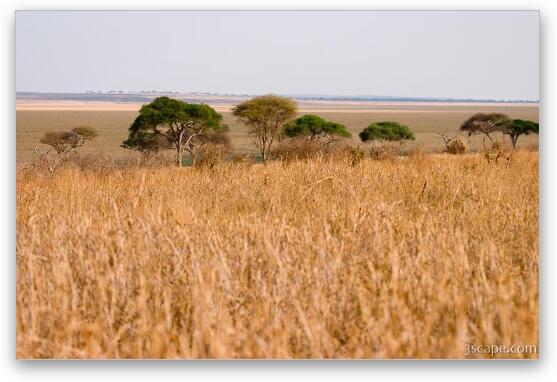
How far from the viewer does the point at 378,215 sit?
4.86 m

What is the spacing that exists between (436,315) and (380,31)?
89.3 inches

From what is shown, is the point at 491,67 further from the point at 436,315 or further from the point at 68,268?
the point at 68,268

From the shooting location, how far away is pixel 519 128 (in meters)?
6.51

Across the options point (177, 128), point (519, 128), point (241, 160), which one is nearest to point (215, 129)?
point (177, 128)

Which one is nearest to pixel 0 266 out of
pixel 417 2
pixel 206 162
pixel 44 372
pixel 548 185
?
pixel 44 372

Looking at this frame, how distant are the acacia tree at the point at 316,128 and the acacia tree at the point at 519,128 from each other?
10088 mm

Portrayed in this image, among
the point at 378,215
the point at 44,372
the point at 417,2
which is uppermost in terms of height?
the point at 417,2

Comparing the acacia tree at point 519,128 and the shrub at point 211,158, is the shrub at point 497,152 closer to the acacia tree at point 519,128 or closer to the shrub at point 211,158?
the acacia tree at point 519,128

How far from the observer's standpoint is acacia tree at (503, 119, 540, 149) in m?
5.04

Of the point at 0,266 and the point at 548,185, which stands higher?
the point at 548,185

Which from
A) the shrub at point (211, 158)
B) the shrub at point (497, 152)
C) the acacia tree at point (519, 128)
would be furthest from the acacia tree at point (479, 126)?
the shrub at point (211, 158)

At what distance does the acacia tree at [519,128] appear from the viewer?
5045mm

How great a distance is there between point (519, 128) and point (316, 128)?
52.7 ft

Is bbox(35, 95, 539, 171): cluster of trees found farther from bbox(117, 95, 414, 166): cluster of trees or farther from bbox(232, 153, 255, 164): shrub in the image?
bbox(232, 153, 255, 164): shrub
